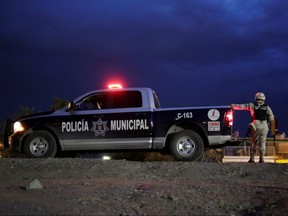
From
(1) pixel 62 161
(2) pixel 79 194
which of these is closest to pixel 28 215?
(2) pixel 79 194

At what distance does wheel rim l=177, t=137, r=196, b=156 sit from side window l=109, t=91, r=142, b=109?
4.60ft

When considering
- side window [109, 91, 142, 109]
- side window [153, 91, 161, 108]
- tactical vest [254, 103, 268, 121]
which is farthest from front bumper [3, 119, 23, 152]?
tactical vest [254, 103, 268, 121]

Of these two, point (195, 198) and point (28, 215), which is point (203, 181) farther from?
point (28, 215)

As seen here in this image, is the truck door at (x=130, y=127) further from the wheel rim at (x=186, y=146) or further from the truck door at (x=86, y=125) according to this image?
the wheel rim at (x=186, y=146)

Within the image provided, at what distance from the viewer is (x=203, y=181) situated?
30.0ft

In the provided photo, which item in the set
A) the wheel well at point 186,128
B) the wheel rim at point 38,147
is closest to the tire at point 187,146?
the wheel well at point 186,128

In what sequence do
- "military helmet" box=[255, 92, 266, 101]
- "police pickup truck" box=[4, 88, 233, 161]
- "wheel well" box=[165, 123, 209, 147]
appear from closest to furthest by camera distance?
"police pickup truck" box=[4, 88, 233, 161], "wheel well" box=[165, 123, 209, 147], "military helmet" box=[255, 92, 266, 101]

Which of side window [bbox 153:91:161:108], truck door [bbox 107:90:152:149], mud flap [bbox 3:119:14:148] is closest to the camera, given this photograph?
truck door [bbox 107:90:152:149]

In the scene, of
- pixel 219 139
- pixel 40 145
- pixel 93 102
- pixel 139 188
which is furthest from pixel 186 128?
pixel 139 188

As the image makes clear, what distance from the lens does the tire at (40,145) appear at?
1267cm

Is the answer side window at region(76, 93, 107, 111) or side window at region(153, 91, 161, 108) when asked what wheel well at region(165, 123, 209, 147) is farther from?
side window at region(76, 93, 107, 111)

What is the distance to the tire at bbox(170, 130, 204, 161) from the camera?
39.5 feet

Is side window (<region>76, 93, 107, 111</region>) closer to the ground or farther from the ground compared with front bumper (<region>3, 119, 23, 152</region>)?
farther from the ground

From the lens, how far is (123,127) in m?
12.4
